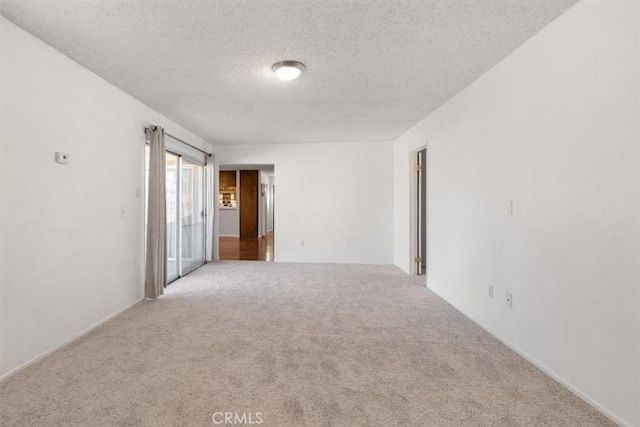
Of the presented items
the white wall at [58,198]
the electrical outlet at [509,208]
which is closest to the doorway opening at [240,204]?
the white wall at [58,198]

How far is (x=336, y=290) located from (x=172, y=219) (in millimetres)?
2838

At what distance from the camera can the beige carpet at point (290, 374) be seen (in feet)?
5.90

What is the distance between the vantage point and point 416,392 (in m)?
2.02

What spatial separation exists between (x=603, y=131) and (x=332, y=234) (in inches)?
196

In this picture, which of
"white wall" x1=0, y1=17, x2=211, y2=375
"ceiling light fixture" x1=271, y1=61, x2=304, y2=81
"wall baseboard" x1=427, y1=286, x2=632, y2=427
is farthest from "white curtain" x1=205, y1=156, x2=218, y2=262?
"wall baseboard" x1=427, y1=286, x2=632, y2=427

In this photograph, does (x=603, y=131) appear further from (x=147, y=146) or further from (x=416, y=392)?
(x=147, y=146)

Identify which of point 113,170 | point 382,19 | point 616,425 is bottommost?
point 616,425

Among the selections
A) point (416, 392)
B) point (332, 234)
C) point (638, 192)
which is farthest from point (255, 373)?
point (332, 234)

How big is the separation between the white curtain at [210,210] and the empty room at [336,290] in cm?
221

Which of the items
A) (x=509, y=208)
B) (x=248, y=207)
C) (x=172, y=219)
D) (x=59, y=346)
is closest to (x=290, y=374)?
(x=59, y=346)

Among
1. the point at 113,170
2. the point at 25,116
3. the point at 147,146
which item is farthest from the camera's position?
the point at 147,146

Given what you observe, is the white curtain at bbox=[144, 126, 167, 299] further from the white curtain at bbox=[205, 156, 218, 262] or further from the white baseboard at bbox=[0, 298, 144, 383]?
the white curtain at bbox=[205, 156, 218, 262]

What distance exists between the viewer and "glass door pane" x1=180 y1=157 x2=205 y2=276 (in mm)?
5371

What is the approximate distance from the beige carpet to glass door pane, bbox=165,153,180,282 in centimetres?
142
